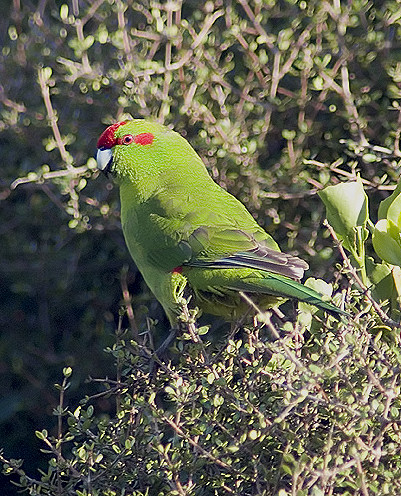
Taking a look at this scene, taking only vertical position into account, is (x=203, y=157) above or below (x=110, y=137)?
below

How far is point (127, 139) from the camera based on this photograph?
7.88 ft

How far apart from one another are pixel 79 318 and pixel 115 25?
1.06 meters

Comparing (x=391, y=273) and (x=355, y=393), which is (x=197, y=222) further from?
(x=355, y=393)

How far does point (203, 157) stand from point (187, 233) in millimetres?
523

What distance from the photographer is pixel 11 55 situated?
2887 mm

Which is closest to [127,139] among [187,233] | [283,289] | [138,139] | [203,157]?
[138,139]

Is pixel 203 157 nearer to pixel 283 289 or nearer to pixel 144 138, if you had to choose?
pixel 144 138

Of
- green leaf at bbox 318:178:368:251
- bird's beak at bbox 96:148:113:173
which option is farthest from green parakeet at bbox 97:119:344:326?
green leaf at bbox 318:178:368:251

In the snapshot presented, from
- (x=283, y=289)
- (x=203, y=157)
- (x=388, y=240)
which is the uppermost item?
(x=388, y=240)

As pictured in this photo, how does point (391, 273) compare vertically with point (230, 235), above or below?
above

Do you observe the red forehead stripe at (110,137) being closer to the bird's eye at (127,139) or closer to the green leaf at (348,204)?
the bird's eye at (127,139)

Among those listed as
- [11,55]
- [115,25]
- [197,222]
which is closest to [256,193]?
[197,222]

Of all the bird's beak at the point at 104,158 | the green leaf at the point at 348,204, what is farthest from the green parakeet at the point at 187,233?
the green leaf at the point at 348,204

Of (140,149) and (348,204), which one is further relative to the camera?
(140,149)
